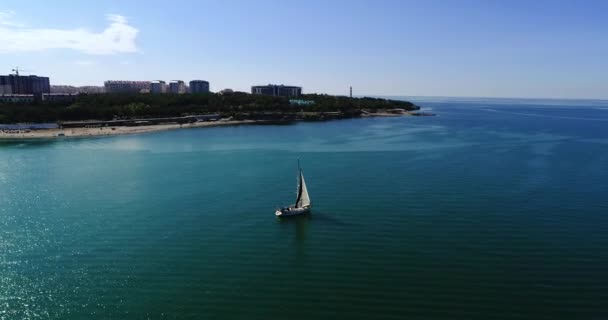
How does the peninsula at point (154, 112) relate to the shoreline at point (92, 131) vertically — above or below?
above

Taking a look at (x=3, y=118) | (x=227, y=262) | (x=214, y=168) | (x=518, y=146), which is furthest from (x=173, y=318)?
(x=3, y=118)

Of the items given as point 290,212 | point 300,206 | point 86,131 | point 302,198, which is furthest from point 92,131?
point 290,212

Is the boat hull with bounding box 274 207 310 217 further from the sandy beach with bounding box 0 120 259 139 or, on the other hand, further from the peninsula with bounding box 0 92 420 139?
the peninsula with bounding box 0 92 420 139

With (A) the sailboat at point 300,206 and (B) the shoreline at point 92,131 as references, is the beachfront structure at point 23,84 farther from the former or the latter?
(A) the sailboat at point 300,206

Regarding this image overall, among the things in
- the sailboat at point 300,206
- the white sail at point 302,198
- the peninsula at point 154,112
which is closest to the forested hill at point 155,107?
the peninsula at point 154,112

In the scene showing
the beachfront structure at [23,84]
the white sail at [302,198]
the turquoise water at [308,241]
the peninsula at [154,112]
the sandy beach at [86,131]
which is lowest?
the turquoise water at [308,241]

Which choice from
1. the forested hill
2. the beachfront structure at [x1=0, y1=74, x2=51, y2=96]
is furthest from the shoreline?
the beachfront structure at [x1=0, y1=74, x2=51, y2=96]

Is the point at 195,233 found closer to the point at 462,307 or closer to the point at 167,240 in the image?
the point at 167,240

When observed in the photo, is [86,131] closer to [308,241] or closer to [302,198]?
[302,198]
